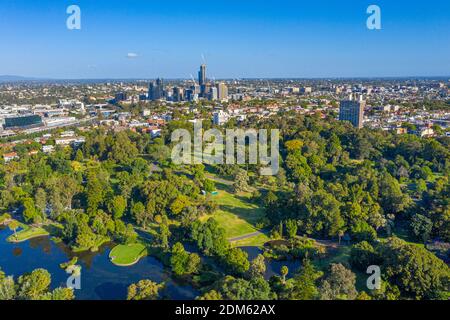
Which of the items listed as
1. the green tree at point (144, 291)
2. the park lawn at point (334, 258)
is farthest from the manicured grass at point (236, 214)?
the green tree at point (144, 291)

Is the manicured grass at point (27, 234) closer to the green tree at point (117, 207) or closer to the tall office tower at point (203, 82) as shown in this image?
the green tree at point (117, 207)

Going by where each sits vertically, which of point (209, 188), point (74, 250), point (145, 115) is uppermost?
point (145, 115)

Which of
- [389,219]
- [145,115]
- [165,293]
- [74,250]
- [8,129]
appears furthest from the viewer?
[145,115]

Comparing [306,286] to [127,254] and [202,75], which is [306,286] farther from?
[202,75]

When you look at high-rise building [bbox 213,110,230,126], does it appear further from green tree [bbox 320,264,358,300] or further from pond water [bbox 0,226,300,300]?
green tree [bbox 320,264,358,300]

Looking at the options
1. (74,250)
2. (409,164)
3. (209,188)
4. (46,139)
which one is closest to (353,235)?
(209,188)

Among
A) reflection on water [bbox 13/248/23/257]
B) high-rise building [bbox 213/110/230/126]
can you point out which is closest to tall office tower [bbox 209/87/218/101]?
high-rise building [bbox 213/110/230/126]

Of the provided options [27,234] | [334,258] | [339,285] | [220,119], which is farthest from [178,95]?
[339,285]

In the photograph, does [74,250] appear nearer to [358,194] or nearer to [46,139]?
[358,194]
